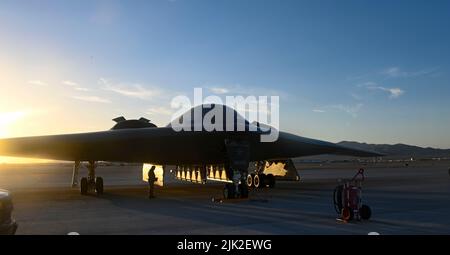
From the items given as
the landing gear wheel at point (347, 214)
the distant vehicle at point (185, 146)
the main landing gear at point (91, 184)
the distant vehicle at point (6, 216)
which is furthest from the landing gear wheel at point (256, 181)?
the distant vehicle at point (6, 216)

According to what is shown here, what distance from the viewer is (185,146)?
17734 mm

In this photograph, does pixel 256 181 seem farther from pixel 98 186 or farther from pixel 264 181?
pixel 98 186

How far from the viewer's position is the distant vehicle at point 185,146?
1612 cm

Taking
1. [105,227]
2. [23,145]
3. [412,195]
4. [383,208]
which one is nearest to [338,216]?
[383,208]

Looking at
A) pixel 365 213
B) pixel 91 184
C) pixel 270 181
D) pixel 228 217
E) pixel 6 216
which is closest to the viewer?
pixel 6 216

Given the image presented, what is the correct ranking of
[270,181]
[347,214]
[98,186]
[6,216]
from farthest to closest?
[270,181]
[98,186]
[347,214]
[6,216]

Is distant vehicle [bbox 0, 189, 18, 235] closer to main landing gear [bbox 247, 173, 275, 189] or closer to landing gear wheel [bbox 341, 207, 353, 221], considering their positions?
landing gear wheel [bbox 341, 207, 353, 221]

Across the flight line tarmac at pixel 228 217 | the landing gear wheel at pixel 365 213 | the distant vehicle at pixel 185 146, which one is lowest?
the flight line tarmac at pixel 228 217

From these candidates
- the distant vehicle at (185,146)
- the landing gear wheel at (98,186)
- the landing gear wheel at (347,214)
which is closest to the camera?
the landing gear wheel at (347,214)

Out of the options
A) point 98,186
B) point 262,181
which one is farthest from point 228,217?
point 262,181

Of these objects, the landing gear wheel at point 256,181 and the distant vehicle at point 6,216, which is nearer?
the distant vehicle at point 6,216

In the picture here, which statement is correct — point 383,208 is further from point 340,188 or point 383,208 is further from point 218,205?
point 218,205

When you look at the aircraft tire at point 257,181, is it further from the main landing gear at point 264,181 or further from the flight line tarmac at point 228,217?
the flight line tarmac at point 228,217
